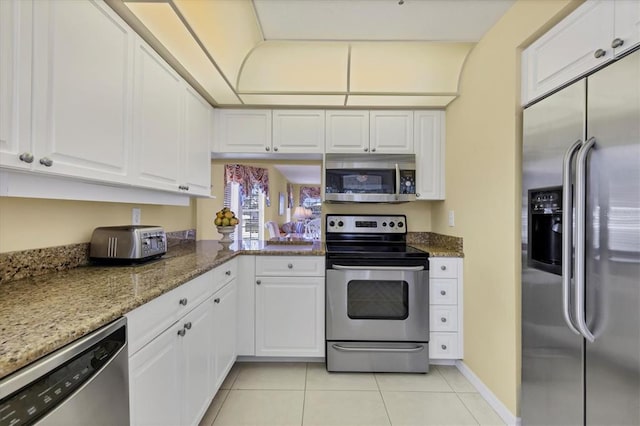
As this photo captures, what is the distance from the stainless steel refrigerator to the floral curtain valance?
4.21 meters

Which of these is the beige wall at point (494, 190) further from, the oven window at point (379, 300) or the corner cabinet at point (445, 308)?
the oven window at point (379, 300)

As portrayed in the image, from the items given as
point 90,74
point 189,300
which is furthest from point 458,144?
point 90,74

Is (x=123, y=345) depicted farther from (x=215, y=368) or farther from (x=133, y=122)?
(x=133, y=122)

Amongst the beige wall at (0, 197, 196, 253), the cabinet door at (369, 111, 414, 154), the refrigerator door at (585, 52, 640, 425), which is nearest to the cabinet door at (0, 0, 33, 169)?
the beige wall at (0, 197, 196, 253)

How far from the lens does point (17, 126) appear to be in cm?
92

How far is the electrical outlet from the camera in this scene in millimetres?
1909

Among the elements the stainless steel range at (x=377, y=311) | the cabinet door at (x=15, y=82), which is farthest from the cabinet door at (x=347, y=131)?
the cabinet door at (x=15, y=82)

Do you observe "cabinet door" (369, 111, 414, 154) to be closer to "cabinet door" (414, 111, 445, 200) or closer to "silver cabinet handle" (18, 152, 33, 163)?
"cabinet door" (414, 111, 445, 200)

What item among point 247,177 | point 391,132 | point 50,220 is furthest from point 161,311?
point 247,177

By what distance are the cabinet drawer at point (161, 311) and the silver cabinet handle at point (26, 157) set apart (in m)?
0.58

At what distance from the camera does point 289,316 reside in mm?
2232

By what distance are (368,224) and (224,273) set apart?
141 centimetres

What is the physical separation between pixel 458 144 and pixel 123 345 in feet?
7.72

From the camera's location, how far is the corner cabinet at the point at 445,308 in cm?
219
